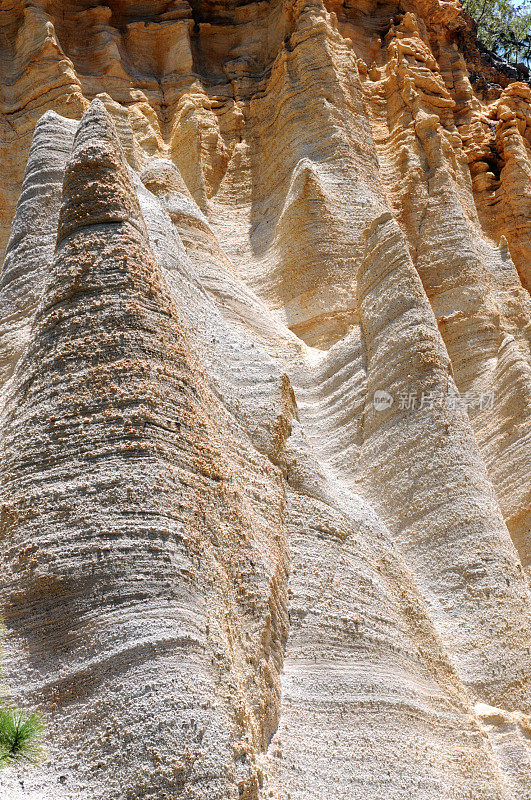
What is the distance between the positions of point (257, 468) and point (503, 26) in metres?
18.1

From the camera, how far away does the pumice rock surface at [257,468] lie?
12.9 feet

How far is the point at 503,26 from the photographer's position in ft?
66.3

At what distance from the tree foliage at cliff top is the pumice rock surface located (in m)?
9.84

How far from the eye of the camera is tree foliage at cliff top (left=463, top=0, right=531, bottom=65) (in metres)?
19.8

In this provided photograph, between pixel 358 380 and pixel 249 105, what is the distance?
6.47m

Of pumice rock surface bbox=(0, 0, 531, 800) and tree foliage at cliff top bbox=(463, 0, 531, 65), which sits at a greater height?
tree foliage at cliff top bbox=(463, 0, 531, 65)

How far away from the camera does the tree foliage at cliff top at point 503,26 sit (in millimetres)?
19828

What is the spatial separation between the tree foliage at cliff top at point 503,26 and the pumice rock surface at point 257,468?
32.3ft

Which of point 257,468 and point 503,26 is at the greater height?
point 503,26

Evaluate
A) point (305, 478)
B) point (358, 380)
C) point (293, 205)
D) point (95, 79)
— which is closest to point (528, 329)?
point (293, 205)

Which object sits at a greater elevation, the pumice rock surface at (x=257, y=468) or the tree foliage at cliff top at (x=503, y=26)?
the tree foliage at cliff top at (x=503, y=26)

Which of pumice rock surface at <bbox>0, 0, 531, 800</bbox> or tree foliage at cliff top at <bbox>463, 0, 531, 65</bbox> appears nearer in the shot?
pumice rock surface at <bbox>0, 0, 531, 800</bbox>

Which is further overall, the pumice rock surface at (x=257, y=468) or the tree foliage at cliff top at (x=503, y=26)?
the tree foliage at cliff top at (x=503, y=26)

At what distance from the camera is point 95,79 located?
12.4 m
